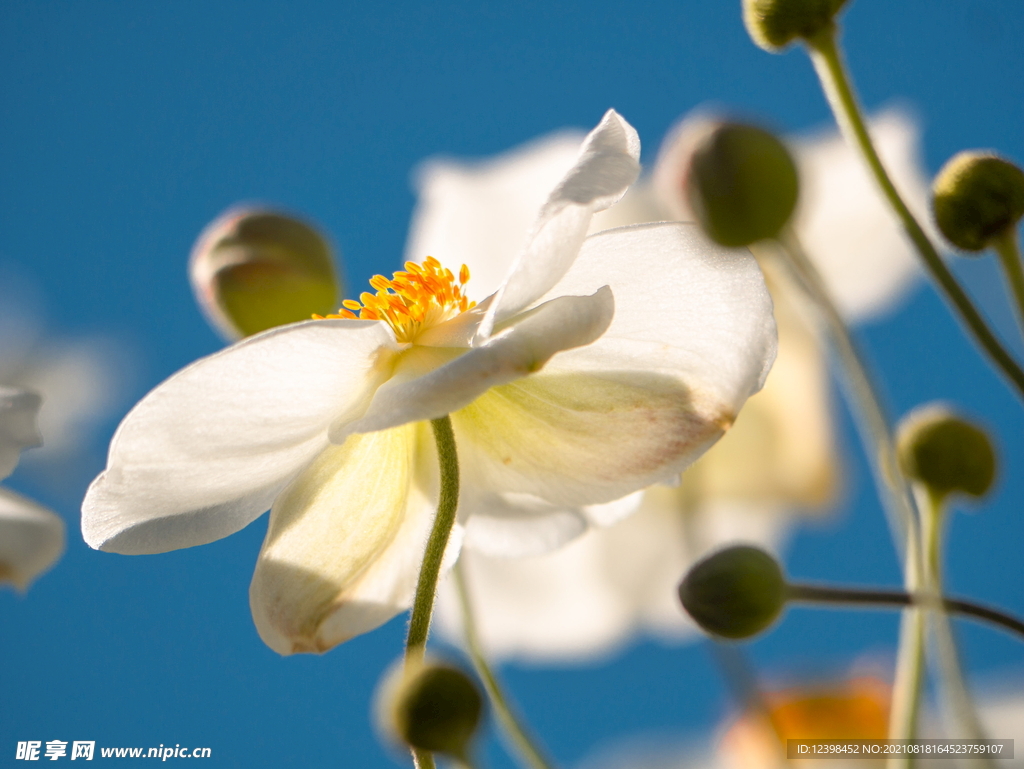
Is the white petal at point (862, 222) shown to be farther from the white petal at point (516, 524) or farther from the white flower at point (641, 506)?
the white petal at point (516, 524)

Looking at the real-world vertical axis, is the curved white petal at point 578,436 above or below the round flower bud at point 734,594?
above

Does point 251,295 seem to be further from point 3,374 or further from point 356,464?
point 3,374

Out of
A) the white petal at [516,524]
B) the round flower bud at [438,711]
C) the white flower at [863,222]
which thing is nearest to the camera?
the round flower bud at [438,711]

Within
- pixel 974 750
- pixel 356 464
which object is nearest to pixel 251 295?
pixel 356 464

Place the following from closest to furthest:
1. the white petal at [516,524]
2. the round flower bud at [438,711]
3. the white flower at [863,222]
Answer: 1. the round flower bud at [438,711]
2. the white petal at [516,524]
3. the white flower at [863,222]

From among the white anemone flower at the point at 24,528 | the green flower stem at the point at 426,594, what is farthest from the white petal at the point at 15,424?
the green flower stem at the point at 426,594

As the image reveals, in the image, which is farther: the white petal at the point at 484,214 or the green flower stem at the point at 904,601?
the white petal at the point at 484,214

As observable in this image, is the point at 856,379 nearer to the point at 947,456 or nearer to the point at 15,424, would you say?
the point at 947,456
